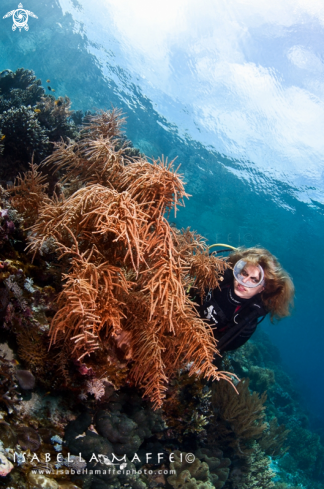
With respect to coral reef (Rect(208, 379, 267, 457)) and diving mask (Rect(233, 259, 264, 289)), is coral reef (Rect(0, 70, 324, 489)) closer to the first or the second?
diving mask (Rect(233, 259, 264, 289))

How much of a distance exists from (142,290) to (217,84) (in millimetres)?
25987

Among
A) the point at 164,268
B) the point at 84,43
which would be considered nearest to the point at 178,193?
the point at 164,268

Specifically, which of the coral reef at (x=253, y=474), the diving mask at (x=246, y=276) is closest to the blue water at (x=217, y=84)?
the diving mask at (x=246, y=276)

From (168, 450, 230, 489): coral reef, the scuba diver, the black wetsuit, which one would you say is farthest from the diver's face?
(168, 450, 230, 489): coral reef

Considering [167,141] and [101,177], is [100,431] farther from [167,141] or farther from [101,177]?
[167,141]

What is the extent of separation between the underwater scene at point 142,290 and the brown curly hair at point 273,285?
0.09 ft

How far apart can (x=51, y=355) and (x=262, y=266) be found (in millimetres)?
3960

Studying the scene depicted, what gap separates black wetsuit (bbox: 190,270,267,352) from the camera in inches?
186

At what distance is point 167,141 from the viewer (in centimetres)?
2919

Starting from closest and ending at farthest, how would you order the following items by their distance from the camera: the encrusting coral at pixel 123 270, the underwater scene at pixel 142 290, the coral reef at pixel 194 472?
the encrusting coral at pixel 123 270 → the underwater scene at pixel 142 290 → the coral reef at pixel 194 472

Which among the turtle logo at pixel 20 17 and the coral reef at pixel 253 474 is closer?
the coral reef at pixel 253 474

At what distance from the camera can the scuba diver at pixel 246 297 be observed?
4652 mm

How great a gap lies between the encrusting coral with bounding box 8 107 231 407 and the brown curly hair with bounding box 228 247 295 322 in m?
2.44

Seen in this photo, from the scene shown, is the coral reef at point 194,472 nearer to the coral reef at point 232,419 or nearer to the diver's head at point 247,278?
the coral reef at point 232,419
